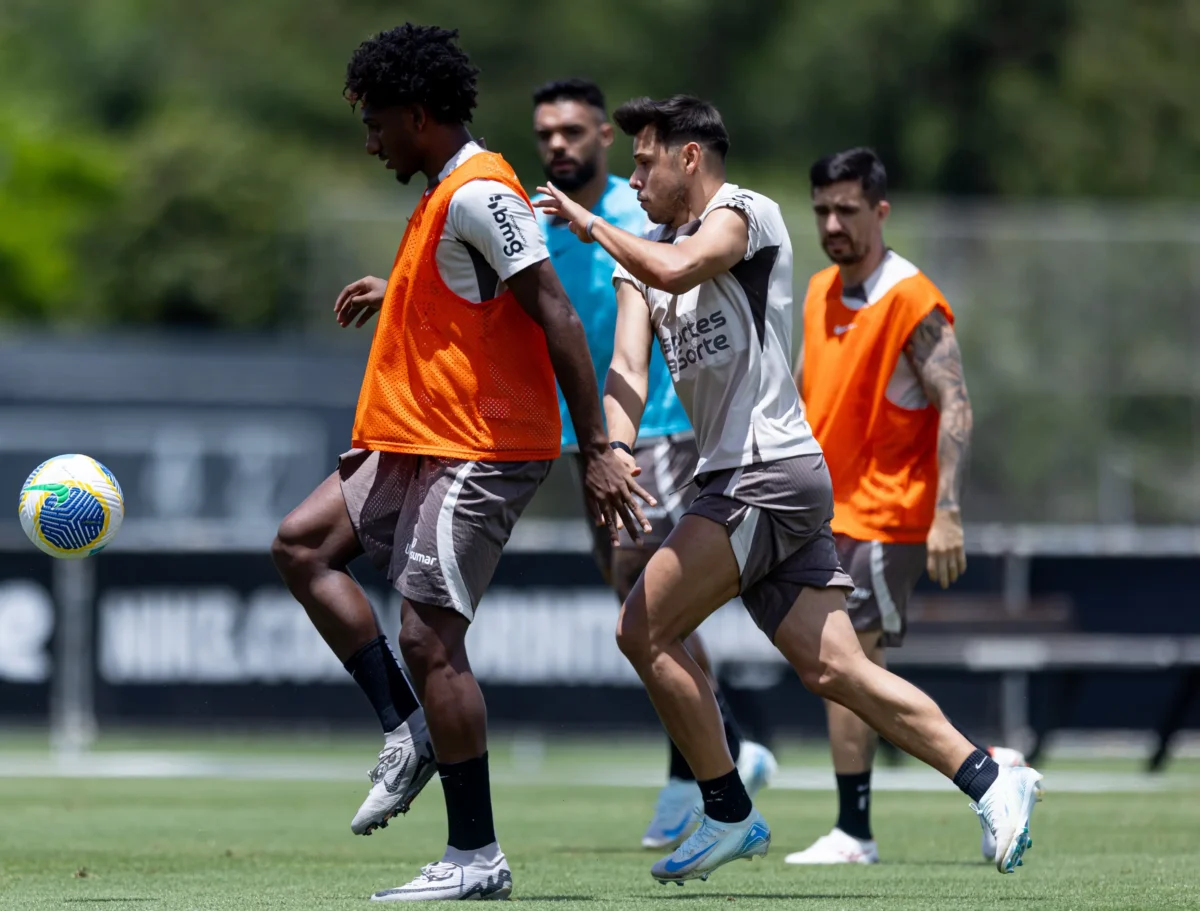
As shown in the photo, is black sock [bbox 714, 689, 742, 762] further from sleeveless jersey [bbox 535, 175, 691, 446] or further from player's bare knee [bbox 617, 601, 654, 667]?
player's bare knee [bbox 617, 601, 654, 667]

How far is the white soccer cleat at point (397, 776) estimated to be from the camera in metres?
6.66

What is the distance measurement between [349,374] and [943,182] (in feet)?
66.7

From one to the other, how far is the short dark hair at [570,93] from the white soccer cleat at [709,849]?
3703 mm

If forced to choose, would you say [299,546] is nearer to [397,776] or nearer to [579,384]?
[397,776]

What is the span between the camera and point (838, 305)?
28.0ft

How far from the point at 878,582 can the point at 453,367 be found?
2.49 meters

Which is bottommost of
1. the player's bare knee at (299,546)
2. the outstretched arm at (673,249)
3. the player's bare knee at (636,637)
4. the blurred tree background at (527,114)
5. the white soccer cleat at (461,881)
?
the white soccer cleat at (461,881)

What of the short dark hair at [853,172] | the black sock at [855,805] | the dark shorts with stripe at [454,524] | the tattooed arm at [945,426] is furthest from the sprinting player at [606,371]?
the dark shorts with stripe at [454,524]

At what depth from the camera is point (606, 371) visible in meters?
8.71

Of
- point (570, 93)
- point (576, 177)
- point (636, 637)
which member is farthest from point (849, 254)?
point (636, 637)

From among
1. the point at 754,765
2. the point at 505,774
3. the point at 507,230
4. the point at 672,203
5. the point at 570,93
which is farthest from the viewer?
the point at 505,774

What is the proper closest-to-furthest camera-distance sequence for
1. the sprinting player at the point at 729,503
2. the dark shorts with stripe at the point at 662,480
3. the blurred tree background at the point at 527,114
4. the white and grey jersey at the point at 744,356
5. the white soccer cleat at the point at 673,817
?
the sprinting player at the point at 729,503
the white and grey jersey at the point at 744,356
the white soccer cleat at the point at 673,817
the dark shorts with stripe at the point at 662,480
the blurred tree background at the point at 527,114

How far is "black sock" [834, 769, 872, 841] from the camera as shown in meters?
8.12

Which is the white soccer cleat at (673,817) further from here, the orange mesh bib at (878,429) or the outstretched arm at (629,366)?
the outstretched arm at (629,366)
